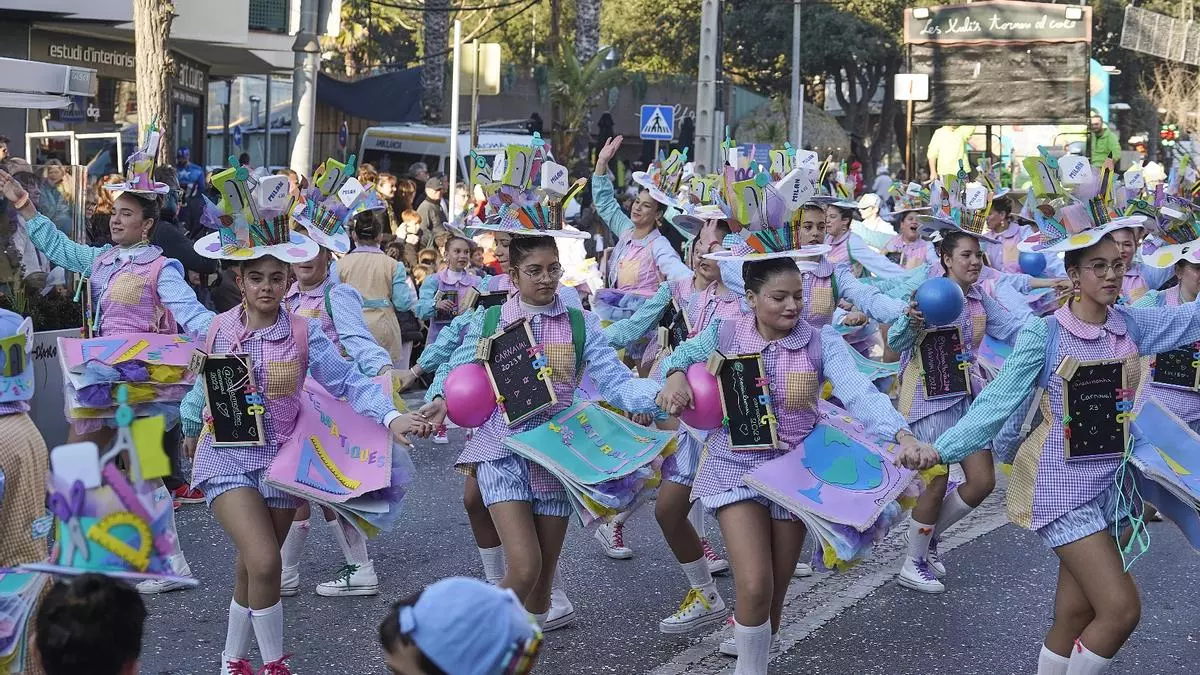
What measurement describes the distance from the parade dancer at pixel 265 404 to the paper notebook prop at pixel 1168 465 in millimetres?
2582

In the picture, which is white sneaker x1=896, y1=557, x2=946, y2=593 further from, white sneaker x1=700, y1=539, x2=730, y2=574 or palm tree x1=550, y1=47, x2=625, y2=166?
palm tree x1=550, y1=47, x2=625, y2=166

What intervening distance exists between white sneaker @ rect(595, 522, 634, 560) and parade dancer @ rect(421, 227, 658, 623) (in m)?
1.86

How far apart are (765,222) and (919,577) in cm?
258

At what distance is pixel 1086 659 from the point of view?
5.19m

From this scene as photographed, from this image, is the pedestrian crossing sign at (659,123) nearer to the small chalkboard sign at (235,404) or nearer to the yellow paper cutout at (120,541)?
the small chalkboard sign at (235,404)

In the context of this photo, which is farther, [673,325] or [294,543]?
[673,325]

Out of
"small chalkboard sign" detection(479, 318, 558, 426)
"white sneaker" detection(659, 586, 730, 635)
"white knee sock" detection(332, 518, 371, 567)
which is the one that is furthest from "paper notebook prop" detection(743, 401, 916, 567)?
"white knee sock" detection(332, 518, 371, 567)

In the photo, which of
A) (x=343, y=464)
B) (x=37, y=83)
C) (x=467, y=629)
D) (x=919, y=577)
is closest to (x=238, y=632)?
(x=343, y=464)

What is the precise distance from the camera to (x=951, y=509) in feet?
25.7

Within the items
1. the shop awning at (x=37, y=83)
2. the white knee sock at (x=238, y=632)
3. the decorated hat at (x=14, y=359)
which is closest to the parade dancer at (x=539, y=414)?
the white knee sock at (x=238, y=632)

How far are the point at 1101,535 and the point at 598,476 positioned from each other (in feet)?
6.05

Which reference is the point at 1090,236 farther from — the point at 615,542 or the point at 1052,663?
the point at 615,542

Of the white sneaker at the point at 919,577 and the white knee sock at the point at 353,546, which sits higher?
the white knee sock at the point at 353,546

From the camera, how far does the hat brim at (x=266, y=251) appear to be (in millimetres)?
5855
